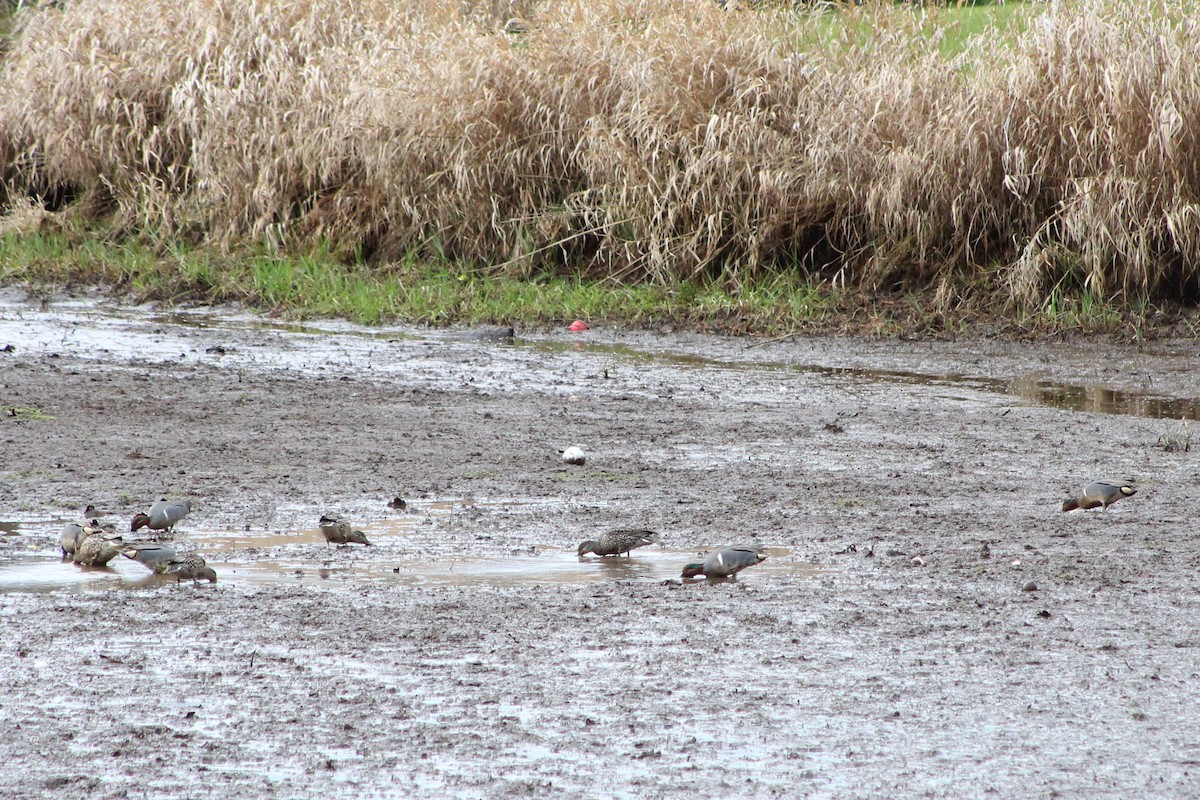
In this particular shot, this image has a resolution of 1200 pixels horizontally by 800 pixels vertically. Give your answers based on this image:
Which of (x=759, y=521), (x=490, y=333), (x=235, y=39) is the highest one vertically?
(x=235, y=39)

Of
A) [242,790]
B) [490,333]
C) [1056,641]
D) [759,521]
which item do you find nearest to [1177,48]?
[490,333]

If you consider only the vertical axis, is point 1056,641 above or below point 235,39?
below

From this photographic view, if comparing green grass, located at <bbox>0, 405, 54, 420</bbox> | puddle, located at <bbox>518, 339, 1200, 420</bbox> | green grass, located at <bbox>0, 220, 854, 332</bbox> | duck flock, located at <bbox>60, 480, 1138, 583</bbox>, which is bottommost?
green grass, located at <bbox>0, 220, 854, 332</bbox>

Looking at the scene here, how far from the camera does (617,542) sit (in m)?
4.06

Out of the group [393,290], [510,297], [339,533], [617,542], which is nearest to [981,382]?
[510,297]

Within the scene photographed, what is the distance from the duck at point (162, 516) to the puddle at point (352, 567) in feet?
0.21

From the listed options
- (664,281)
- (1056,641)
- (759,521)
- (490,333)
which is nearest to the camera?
(1056,641)

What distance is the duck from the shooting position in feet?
13.8

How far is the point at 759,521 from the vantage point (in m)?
4.55

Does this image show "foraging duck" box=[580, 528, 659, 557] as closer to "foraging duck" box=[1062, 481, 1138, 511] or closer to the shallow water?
"foraging duck" box=[1062, 481, 1138, 511]

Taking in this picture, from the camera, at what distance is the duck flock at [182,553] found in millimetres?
3828

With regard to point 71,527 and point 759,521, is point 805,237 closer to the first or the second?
point 759,521

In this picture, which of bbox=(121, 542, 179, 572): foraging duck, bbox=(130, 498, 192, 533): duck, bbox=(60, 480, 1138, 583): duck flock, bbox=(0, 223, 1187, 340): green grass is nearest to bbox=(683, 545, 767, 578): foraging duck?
bbox=(60, 480, 1138, 583): duck flock

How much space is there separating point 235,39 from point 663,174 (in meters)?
4.14
